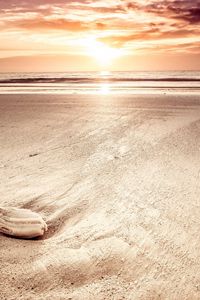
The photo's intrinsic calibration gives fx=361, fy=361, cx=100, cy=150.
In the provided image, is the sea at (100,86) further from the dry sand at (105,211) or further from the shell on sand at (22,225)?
the shell on sand at (22,225)

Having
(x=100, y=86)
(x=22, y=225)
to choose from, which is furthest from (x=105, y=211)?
(x=100, y=86)

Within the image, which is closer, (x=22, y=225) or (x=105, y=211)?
(x=22, y=225)

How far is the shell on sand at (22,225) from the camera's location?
321 cm

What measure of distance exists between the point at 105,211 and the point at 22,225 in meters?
0.90

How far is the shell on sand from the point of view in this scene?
3.21m

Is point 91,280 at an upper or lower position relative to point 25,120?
upper

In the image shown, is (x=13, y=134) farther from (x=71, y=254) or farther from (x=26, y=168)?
(x=71, y=254)

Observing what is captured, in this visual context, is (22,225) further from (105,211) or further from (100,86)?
(100,86)

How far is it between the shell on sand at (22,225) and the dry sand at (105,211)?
0.07 metres

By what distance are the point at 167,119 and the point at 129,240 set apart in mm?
6121

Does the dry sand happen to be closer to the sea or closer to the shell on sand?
the shell on sand

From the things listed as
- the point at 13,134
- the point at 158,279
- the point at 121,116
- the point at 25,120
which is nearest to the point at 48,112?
the point at 25,120

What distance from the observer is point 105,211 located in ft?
12.3

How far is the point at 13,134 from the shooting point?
7.53 m
